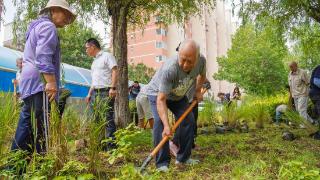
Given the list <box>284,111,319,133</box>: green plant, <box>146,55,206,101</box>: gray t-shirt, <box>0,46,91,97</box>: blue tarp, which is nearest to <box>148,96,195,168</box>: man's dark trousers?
<box>146,55,206,101</box>: gray t-shirt

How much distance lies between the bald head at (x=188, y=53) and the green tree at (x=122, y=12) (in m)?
3.73

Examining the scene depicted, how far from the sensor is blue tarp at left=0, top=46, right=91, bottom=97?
1047 cm

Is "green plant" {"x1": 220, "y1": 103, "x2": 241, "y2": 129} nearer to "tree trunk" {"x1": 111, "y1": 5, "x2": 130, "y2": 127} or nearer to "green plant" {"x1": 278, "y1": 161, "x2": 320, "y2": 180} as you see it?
"tree trunk" {"x1": 111, "y1": 5, "x2": 130, "y2": 127}

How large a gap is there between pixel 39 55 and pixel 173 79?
1342mm

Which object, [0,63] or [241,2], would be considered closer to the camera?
[241,2]

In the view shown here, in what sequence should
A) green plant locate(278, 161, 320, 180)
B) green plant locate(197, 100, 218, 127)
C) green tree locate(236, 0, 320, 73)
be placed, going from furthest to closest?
1. green plant locate(197, 100, 218, 127)
2. green tree locate(236, 0, 320, 73)
3. green plant locate(278, 161, 320, 180)

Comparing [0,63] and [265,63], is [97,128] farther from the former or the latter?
[265,63]

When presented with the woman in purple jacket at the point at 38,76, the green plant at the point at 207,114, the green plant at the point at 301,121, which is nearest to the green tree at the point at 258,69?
the green plant at the point at 207,114

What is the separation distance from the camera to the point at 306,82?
8.65m

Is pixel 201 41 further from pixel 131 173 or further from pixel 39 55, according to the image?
pixel 131 173

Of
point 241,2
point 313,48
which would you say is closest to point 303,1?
point 241,2

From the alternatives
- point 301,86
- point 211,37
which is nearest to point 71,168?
point 301,86

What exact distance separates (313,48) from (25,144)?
897 centimetres

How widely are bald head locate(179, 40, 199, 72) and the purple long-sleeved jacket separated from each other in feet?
3.88
